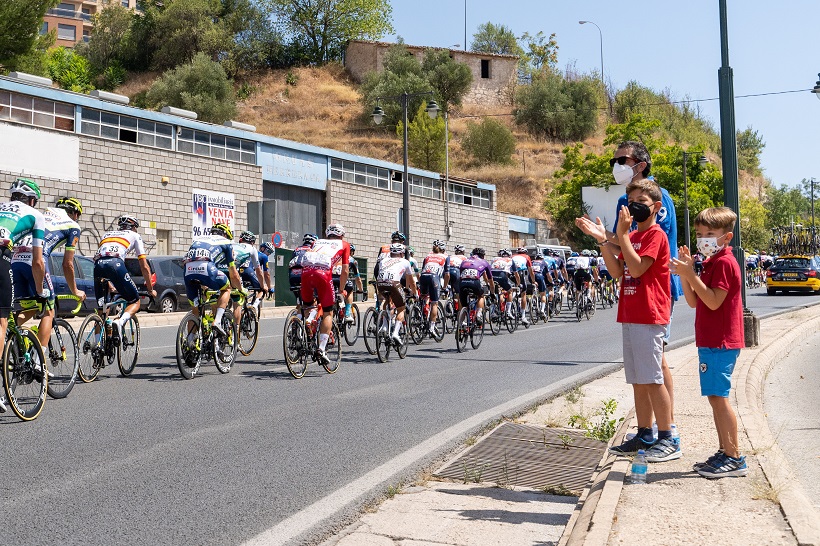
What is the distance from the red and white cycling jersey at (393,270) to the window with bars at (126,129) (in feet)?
74.3

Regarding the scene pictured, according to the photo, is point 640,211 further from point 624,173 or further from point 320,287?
point 320,287

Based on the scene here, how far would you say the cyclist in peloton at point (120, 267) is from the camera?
1046 centimetres

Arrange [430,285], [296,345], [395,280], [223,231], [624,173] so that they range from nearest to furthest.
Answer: [624,173] → [296,345] → [223,231] → [395,280] → [430,285]

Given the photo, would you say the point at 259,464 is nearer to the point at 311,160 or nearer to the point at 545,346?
the point at 545,346

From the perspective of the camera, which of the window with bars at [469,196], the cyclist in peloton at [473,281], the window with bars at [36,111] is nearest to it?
the cyclist in peloton at [473,281]

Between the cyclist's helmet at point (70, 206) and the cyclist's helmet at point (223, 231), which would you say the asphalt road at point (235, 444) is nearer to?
the cyclist's helmet at point (223, 231)

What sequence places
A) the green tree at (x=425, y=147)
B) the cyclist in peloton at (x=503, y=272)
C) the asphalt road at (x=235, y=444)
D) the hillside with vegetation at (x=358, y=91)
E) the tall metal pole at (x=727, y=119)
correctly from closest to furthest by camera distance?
1. the asphalt road at (x=235, y=444)
2. the tall metal pole at (x=727, y=119)
3. the cyclist in peloton at (x=503, y=272)
4. the green tree at (x=425, y=147)
5. the hillside with vegetation at (x=358, y=91)

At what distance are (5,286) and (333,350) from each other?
197 inches

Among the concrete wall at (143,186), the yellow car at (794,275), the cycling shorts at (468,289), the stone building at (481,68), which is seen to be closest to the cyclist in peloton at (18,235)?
the cycling shorts at (468,289)

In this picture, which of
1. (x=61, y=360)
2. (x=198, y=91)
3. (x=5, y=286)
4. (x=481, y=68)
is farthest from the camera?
(x=481, y=68)

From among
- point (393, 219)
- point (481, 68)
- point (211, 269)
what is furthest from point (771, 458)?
point (481, 68)

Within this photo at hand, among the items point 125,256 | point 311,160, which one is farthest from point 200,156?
point 125,256

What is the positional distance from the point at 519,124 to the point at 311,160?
52.7m

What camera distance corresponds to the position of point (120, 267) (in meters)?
10.5
